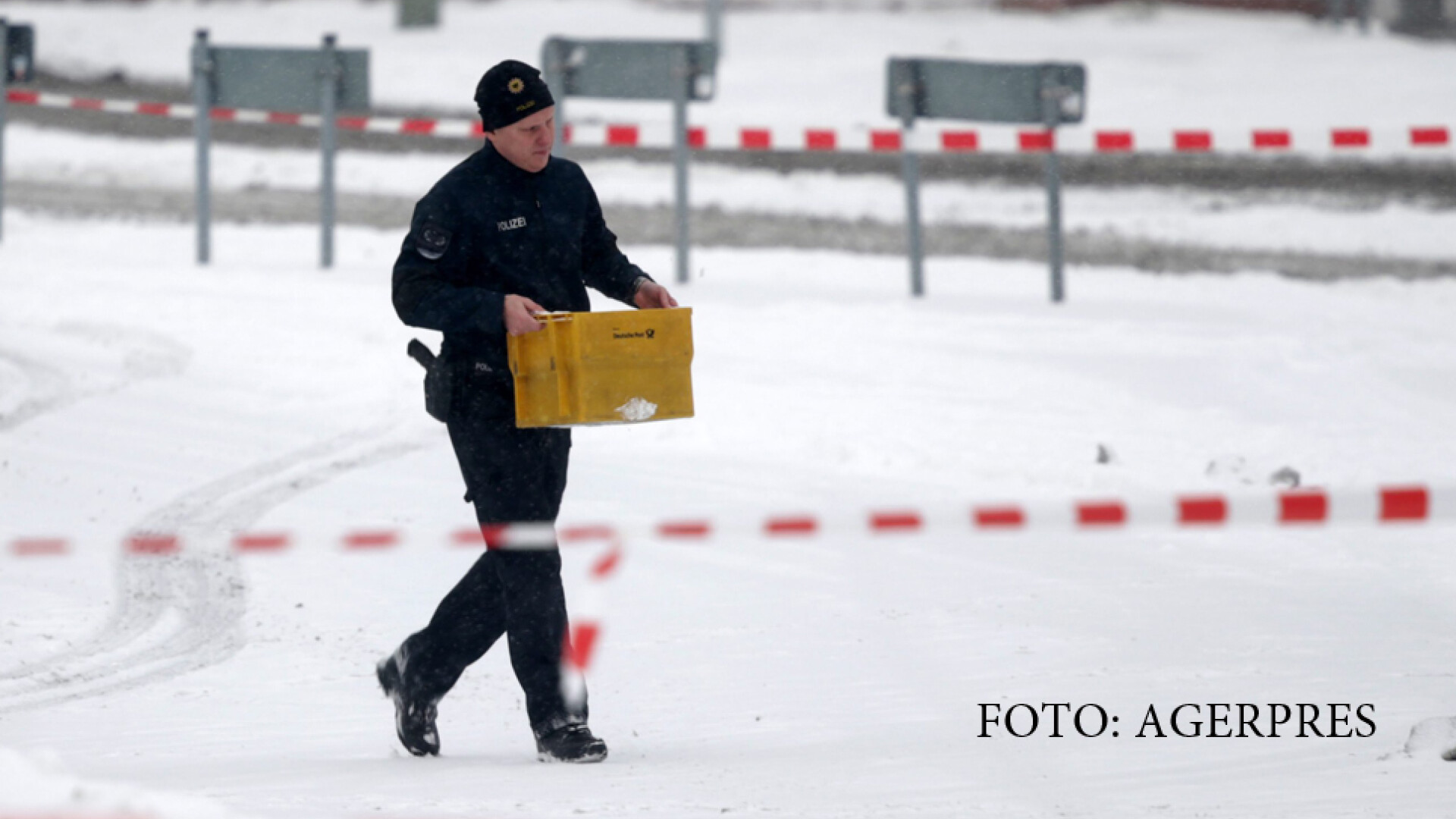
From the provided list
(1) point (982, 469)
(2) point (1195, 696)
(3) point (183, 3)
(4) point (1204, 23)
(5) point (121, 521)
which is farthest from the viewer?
(3) point (183, 3)

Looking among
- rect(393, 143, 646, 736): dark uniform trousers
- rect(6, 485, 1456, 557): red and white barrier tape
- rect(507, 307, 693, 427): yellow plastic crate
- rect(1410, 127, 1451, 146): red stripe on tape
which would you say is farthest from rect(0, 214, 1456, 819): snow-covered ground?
rect(1410, 127, 1451, 146): red stripe on tape

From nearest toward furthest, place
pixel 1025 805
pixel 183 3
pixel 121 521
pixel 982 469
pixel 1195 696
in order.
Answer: pixel 1025 805, pixel 1195 696, pixel 121 521, pixel 982 469, pixel 183 3

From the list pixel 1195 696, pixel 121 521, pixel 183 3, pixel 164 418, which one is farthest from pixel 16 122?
pixel 1195 696

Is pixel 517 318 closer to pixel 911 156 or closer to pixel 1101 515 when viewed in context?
pixel 1101 515

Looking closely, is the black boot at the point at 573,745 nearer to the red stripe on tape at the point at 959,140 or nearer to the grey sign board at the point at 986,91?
the grey sign board at the point at 986,91

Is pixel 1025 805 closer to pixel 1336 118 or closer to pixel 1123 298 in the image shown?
pixel 1123 298

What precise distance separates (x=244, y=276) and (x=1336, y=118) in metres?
11.7

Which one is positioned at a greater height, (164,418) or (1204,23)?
(1204,23)

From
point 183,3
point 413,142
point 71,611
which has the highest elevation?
point 183,3

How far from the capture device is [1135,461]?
8.45 meters

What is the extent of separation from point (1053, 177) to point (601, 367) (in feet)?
23.9

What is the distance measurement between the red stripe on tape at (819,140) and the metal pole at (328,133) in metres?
2.97

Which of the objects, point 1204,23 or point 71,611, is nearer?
point 71,611

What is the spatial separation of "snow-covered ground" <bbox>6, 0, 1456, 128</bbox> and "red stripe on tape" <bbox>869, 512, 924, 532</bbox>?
15.2 metres
